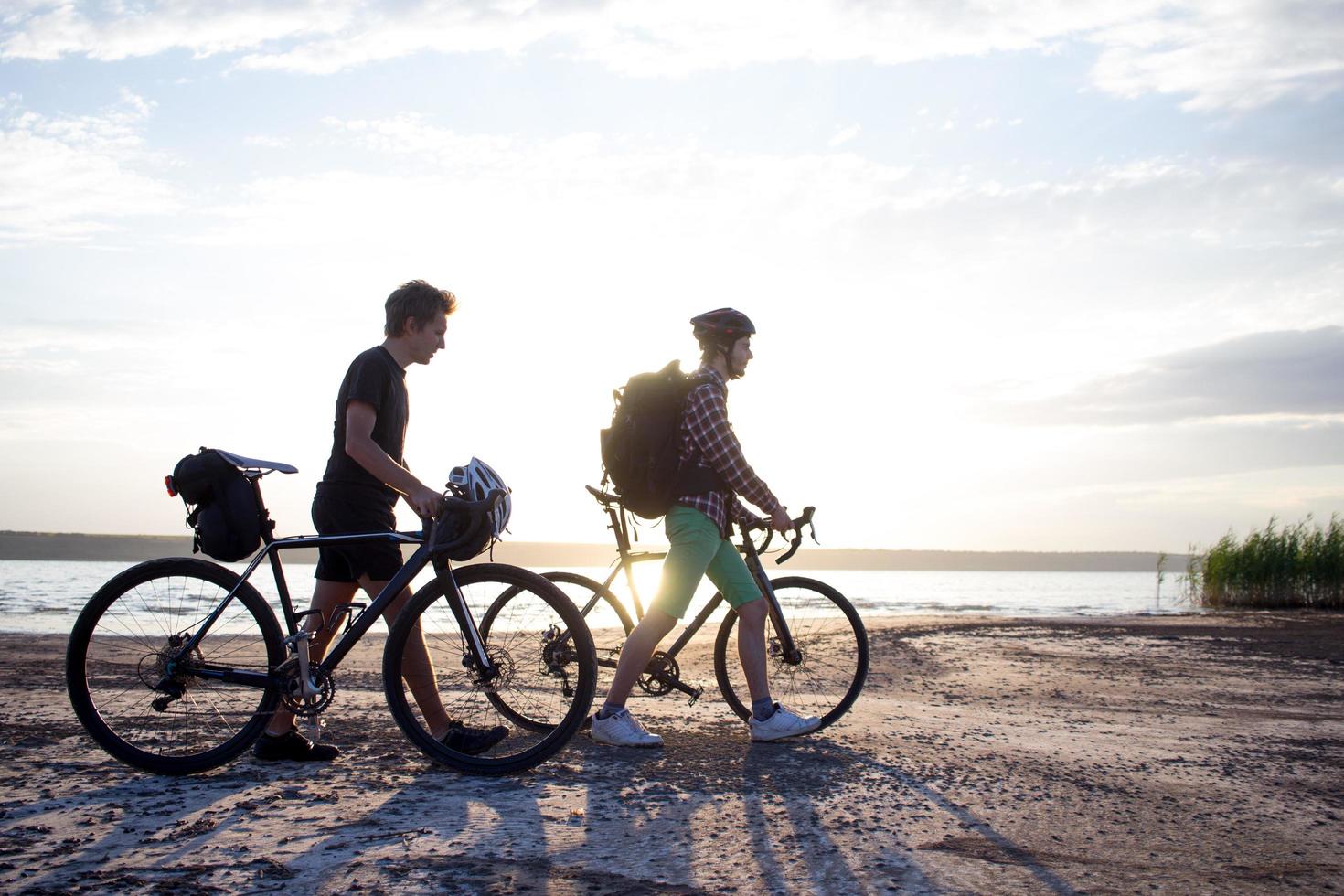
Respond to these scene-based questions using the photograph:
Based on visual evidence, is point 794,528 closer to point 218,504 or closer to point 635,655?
point 635,655

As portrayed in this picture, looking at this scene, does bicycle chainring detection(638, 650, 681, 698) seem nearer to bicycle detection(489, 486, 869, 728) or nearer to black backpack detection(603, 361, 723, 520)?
bicycle detection(489, 486, 869, 728)

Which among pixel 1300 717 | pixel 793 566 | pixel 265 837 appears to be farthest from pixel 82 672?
pixel 793 566

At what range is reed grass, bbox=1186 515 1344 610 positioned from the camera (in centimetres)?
1847

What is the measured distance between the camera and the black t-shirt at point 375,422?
404 cm

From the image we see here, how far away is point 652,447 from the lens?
461 cm

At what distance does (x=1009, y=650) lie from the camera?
9.93 meters

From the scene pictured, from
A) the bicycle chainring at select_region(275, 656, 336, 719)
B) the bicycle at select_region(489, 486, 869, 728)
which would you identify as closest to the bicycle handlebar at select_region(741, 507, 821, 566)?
the bicycle at select_region(489, 486, 869, 728)

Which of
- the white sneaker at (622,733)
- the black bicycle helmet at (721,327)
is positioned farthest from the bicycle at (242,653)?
the black bicycle helmet at (721,327)

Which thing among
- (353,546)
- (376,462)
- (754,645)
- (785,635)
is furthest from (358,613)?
(785,635)

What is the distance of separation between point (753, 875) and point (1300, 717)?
4.75m

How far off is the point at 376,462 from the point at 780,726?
2.17 m

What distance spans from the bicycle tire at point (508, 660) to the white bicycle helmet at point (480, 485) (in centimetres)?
18

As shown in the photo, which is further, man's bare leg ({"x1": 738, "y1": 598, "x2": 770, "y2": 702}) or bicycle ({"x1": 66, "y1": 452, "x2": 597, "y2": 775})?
man's bare leg ({"x1": 738, "y1": 598, "x2": 770, "y2": 702})

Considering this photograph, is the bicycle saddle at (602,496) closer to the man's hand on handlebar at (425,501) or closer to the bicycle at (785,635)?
the bicycle at (785,635)
